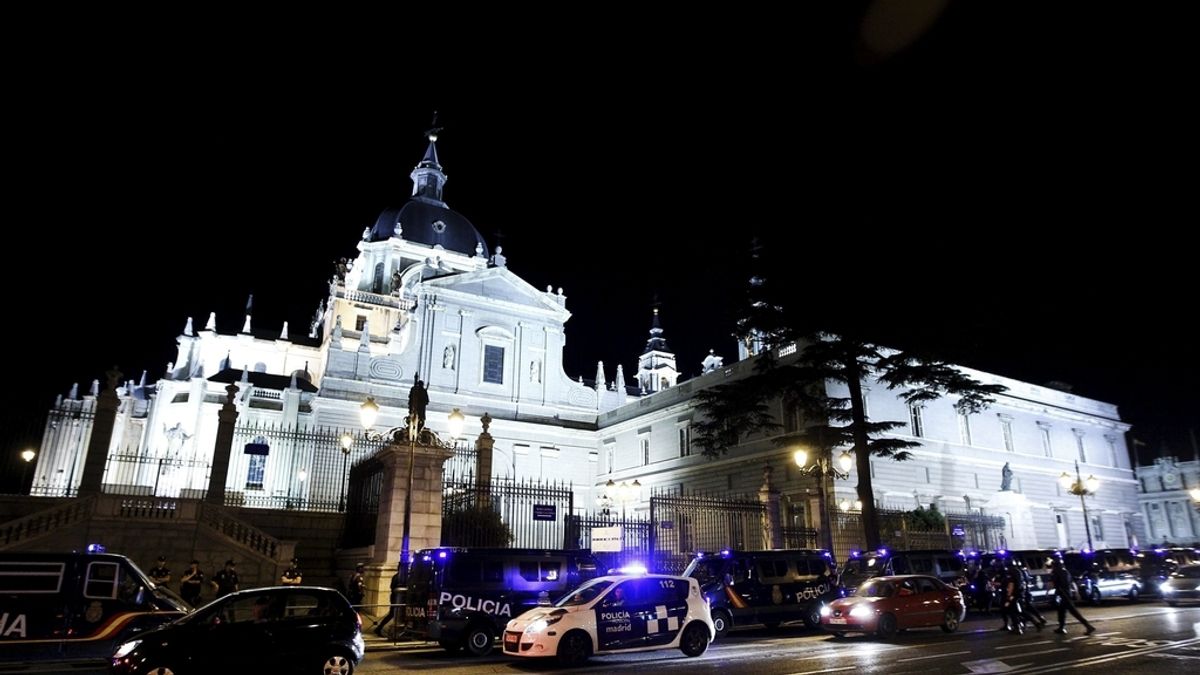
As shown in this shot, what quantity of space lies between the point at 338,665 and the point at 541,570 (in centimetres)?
542

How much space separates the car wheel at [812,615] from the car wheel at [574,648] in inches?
308

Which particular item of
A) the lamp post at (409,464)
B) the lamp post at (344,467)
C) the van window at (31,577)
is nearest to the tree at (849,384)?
the lamp post at (344,467)

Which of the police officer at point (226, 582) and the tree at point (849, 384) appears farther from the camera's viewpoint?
the tree at point (849, 384)

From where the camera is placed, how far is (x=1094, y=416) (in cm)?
4644

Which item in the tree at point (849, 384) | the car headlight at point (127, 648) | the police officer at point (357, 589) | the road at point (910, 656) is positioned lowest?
the road at point (910, 656)

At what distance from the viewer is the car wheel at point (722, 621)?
1582cm

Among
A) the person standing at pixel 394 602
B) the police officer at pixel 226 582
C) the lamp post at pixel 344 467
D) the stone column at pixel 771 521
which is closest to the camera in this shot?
the person standing at pixel 394 602

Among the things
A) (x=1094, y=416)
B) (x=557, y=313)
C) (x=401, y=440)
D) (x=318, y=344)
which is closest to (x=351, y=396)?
(x=557, y=313)

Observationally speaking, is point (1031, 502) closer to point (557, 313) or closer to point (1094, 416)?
point (1094, 416)

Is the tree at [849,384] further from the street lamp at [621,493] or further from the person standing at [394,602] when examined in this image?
the person standing at [394,602]

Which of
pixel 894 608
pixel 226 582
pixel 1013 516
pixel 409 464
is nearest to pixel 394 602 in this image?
pixel 409 464

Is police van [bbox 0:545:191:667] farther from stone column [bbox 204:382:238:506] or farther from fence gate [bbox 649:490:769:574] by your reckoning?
fence gate [bbox 649:490:769:574]

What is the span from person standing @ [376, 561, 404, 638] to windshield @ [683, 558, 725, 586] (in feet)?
21.0

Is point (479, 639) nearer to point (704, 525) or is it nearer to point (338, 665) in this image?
point (338, 665)
